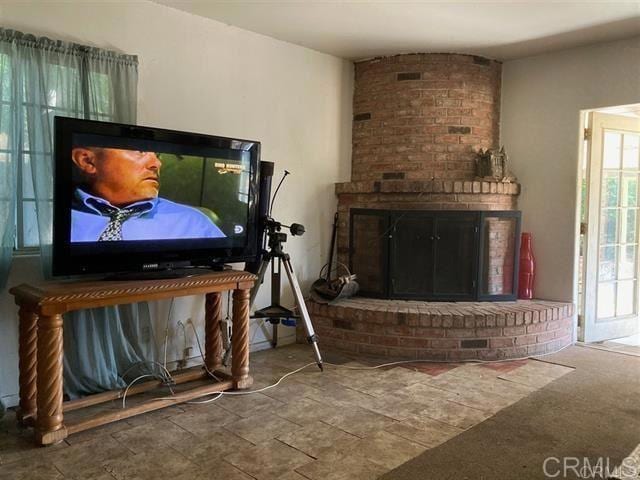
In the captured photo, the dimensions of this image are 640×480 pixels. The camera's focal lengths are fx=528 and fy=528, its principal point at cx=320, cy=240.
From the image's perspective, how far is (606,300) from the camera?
4418 millimetres

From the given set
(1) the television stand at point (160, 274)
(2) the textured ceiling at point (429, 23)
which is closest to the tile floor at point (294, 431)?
(1) the television stand at point (160, 274)

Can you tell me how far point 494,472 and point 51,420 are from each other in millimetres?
1928

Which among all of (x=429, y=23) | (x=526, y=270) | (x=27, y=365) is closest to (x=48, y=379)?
(x=27, y=365)

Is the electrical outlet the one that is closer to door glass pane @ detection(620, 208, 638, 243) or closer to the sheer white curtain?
the sheer white curtain

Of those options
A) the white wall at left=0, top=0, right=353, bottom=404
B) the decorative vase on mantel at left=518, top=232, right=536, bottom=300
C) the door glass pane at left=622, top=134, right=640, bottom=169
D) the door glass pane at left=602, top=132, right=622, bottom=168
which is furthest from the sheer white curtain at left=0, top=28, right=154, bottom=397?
the door glass pane at left=622, top=134, right=640, bottom=169

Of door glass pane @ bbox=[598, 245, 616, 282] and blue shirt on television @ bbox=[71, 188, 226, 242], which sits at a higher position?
blue shirt on television @ bbox=[71, 188, 226, 242]

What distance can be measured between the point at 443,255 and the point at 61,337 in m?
2.80

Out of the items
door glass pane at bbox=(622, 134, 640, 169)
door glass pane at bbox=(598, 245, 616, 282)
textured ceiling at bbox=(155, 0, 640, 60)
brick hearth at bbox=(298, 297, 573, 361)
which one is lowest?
brick hearth at bbox=(298, 297, 573, 361)

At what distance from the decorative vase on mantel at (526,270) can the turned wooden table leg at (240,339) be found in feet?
8.11

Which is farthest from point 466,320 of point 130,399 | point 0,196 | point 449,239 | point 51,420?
point 0,196

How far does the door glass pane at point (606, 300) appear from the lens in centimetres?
439

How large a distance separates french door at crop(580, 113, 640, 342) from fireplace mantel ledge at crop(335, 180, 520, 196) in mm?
681

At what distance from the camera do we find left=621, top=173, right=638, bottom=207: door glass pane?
14.4ft

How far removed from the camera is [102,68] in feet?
9.73
